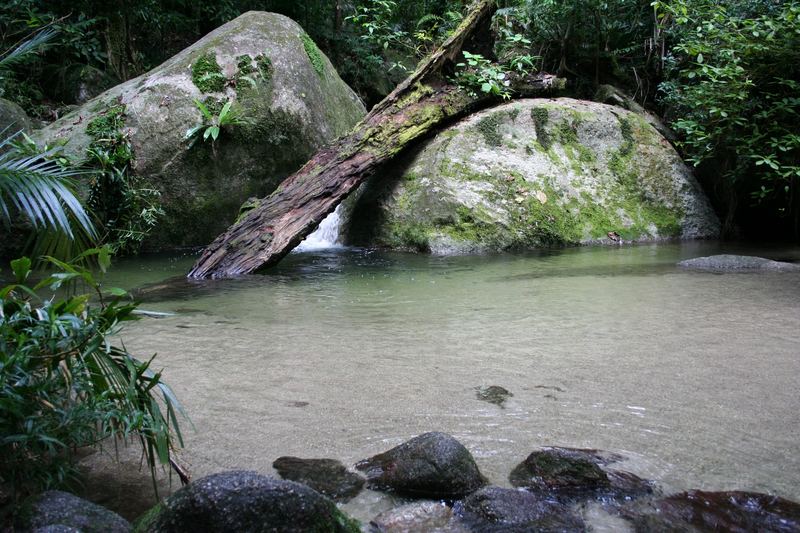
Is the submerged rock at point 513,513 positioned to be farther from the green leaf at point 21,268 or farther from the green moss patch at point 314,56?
the green moss patch at point 314,56

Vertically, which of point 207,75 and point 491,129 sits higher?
point 207,75

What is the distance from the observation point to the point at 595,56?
11875 mm

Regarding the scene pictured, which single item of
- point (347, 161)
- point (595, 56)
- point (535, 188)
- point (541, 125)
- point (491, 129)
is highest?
point (595, 56)

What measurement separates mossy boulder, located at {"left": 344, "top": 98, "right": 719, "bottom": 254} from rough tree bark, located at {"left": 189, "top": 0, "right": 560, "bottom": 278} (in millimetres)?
425

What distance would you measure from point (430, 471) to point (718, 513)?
0.95 meters

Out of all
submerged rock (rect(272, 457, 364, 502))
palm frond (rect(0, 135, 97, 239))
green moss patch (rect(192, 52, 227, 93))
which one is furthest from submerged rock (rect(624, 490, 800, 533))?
green moss patch (rect(192, 52, 227, 93))

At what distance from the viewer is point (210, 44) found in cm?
903

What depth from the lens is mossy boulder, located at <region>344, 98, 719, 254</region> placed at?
27.0ft

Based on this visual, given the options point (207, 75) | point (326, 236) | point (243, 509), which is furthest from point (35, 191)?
point (207, 75)

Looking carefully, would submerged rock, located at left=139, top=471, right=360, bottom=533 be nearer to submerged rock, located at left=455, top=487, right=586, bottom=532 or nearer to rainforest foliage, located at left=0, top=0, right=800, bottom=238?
submerged rock, located at left=455, top=487, right=586, bottom=532

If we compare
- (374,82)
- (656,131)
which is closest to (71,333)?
(656,131)

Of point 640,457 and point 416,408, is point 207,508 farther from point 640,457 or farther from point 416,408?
point 640,457

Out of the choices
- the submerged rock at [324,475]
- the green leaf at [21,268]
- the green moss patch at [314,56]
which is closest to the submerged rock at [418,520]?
the submerged rock at [324,475]

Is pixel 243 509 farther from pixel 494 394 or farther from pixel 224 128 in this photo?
pixel 224 128
